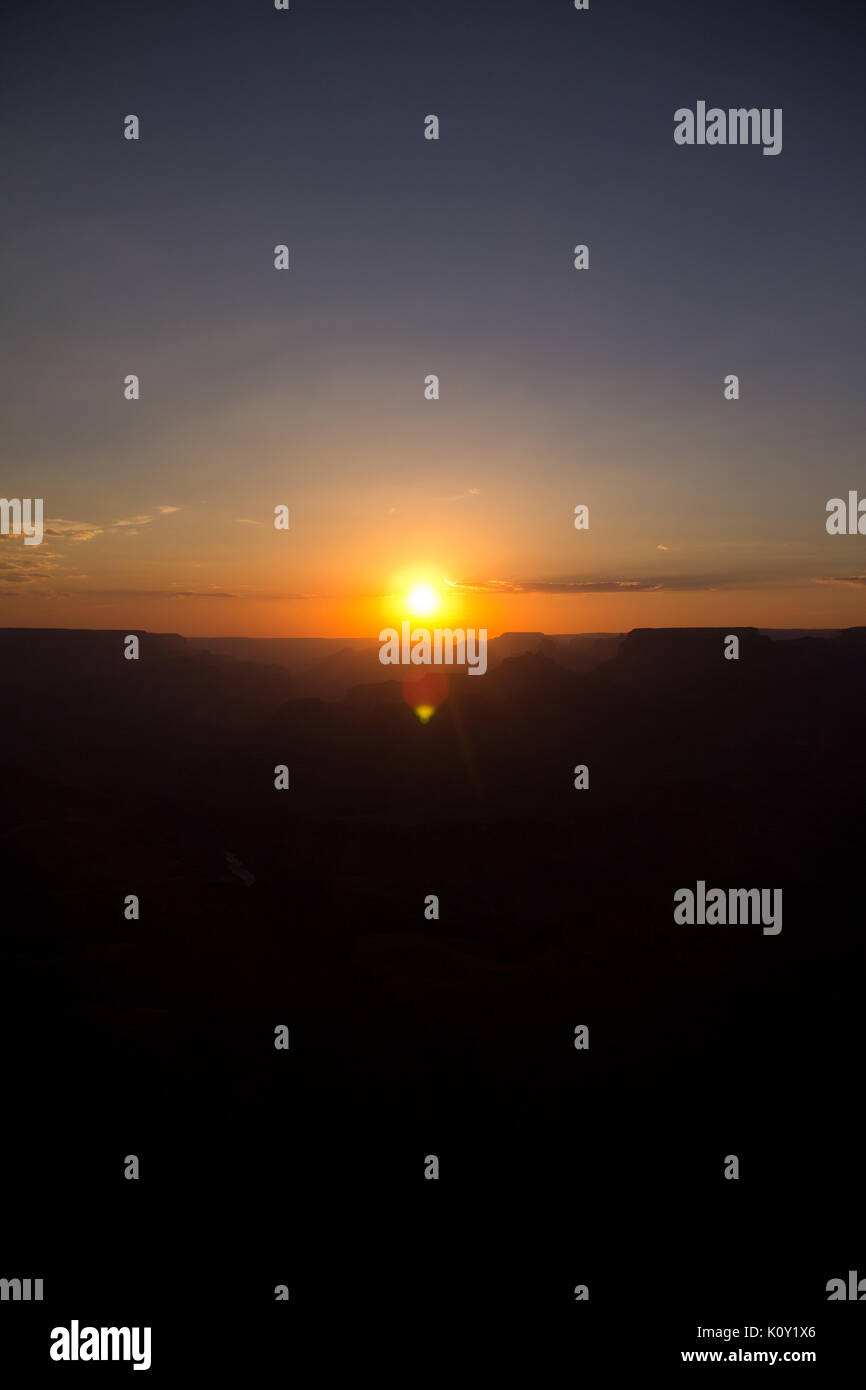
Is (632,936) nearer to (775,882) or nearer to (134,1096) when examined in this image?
(775,882)

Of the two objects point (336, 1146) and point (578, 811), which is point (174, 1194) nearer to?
point (336, 1146)

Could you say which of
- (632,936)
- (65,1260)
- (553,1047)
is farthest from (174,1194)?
(632,936)
